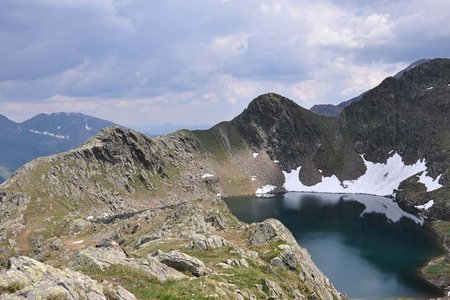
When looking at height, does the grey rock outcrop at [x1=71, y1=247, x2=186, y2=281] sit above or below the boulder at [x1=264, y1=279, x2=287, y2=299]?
above

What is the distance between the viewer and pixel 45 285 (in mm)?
23859

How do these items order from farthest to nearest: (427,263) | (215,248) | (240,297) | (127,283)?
(427,263), (215,248), (240,297), (127,283)

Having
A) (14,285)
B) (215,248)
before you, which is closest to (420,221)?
(215,248)

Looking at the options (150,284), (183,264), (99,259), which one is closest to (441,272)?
(183,264)

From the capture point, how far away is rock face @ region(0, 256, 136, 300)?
23.0 meters

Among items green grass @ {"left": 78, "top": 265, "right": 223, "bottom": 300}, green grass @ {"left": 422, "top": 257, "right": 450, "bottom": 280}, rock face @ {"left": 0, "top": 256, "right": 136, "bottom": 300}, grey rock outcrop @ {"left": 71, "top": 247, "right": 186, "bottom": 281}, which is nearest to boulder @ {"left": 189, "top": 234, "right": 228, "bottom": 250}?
grey rock outcrop @ {"left": 71, "top": 247, "right": 186, "bottom": 281}

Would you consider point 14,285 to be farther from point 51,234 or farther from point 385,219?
point 385,219

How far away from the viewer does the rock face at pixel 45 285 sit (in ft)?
75.6

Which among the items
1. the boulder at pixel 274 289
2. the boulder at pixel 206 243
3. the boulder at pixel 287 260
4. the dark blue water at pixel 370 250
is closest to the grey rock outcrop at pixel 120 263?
the boulder at pixel 274 289

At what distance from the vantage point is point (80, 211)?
196m

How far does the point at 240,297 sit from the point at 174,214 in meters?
80.5

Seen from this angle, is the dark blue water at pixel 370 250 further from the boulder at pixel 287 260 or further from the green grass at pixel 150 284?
the green grass at pixel 150 284

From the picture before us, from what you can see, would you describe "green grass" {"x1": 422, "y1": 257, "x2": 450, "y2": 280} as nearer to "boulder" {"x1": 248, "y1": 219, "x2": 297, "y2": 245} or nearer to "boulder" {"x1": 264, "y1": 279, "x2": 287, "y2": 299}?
"boulder" {"x1": 248, "y1": 219, "x2": 297, "y2": 245}

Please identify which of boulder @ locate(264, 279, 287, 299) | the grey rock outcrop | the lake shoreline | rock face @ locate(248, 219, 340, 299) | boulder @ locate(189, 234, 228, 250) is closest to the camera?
the grey rock outcrop
